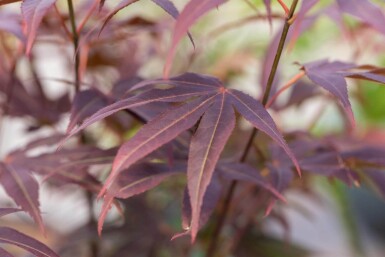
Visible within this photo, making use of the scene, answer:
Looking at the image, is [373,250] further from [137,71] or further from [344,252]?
[137,71]

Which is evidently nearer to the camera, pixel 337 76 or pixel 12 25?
Result: pixel 337 76

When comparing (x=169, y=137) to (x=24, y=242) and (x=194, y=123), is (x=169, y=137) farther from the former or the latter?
(x=24, y=242)

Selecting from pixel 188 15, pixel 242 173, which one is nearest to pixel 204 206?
pixel 242 173

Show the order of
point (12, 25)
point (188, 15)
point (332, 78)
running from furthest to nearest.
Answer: point (12, 25), point (332, 78), point (188, 15)

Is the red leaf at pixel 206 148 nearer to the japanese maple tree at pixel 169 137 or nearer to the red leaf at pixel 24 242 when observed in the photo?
the japanese maple tree at pixel 169 137

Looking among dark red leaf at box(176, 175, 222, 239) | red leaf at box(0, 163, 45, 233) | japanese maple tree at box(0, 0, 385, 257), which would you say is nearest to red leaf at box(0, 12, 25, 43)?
japanese maple tree at box(0, 0, 385, 257)

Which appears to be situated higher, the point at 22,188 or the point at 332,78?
the point at 332,78

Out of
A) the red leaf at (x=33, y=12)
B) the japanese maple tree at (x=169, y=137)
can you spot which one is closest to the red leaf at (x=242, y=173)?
the japanese maple tree at (x=169, y=137)
